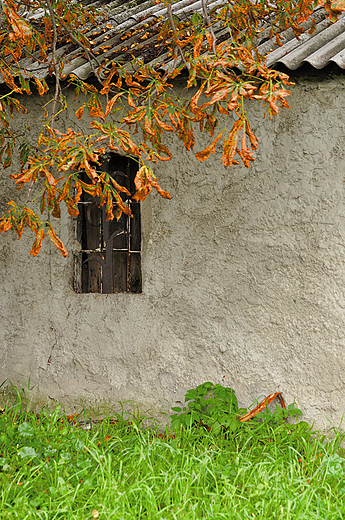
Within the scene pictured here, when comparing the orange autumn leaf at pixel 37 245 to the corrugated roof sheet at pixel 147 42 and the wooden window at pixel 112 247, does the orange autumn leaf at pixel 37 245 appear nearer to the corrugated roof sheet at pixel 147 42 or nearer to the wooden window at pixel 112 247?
the corrugated roof sheet at pixel 147 42

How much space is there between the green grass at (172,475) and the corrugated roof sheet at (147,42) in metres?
2.49

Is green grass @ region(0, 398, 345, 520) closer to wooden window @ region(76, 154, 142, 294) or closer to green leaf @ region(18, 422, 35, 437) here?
green leaf @ region(18, 422, 35, 437)

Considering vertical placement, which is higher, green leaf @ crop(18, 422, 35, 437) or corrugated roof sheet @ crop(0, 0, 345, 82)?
corrugated roof sheet @ crop(0, 0, 345, 82)

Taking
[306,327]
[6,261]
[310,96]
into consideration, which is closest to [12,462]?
[6,261]

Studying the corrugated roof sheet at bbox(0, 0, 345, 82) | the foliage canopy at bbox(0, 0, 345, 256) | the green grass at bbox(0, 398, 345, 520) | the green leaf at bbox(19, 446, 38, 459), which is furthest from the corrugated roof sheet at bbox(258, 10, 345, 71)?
the green leaf at bbox(19, 446, 38, 459)

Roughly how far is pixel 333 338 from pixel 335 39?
7.21 ft

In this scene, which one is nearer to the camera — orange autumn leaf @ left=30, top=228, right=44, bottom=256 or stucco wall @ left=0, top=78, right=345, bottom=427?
orange autumn leaf @ left=30, top=228, right=44, bottom=256

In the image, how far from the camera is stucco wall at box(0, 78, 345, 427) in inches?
120

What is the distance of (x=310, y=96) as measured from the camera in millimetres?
3086

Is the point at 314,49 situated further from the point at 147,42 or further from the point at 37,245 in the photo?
the point at 37,245

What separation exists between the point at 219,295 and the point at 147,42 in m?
2.31

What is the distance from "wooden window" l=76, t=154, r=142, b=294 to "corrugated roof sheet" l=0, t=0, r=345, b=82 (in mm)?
855

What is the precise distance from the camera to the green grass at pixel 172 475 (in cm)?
208

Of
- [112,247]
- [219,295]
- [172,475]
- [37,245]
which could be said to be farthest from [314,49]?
[172,475]
